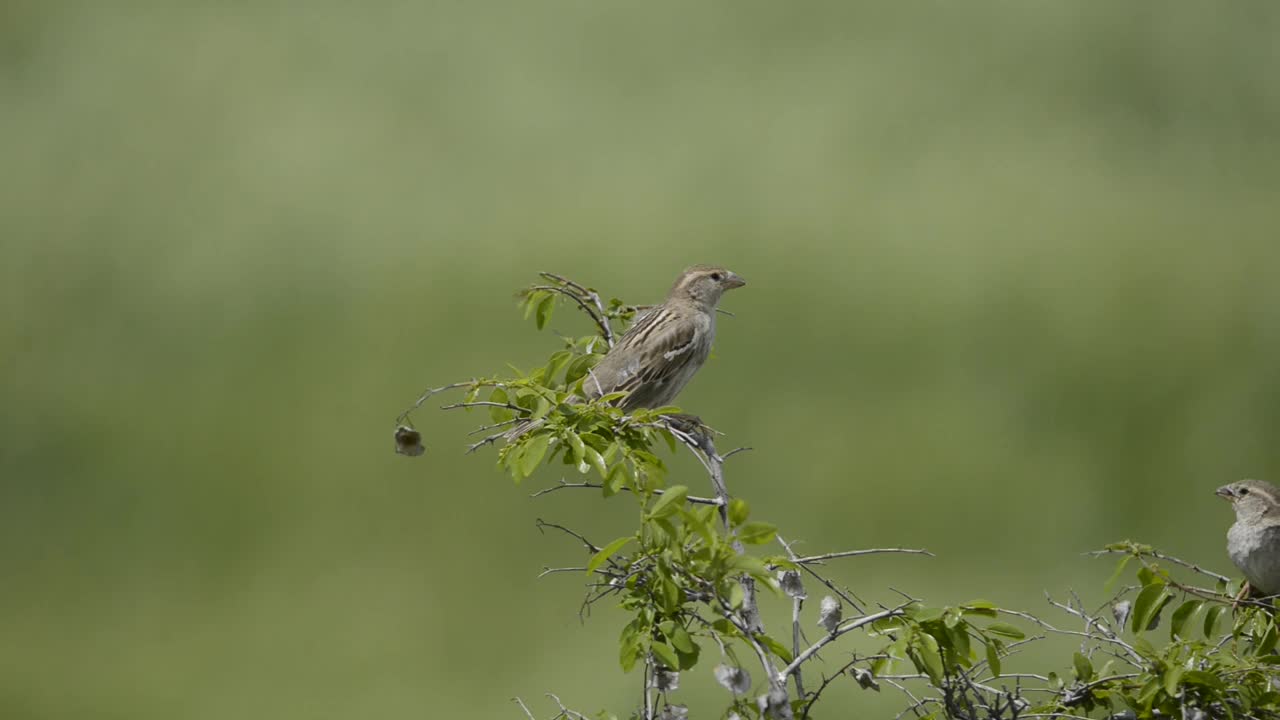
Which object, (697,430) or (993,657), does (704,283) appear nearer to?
(697,430)

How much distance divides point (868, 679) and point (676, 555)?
20.9 inches

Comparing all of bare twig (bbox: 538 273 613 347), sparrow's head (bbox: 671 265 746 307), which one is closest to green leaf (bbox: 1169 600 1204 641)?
bare twig (bbox: 538 273 613 347)

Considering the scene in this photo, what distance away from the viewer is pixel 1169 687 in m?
1.91

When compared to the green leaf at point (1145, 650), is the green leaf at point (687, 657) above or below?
below

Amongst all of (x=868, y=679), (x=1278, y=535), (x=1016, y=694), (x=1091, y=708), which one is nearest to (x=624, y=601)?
(x=868, y=679)

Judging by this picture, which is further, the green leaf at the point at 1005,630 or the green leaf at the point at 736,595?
the green leaf at the point at 1005,630

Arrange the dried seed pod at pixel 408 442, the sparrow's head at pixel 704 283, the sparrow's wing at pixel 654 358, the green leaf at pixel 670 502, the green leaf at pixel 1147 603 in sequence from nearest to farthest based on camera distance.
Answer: the green leaf at pixel 670 502 → the green leaf at pixel 1147 603 → the dried seed pod at pixel 408 442 → the sparrow's wing at pixel 654 358 → the sparrow's head at pixel 704 283

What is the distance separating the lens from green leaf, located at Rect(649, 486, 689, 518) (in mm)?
1702

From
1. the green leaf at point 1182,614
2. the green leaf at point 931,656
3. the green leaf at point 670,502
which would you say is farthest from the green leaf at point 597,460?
the green leaf at point 1182,614

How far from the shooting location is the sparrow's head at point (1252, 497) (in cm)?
273

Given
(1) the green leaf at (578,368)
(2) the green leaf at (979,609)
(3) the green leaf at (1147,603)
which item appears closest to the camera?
(2) the green leaf at (979,609)

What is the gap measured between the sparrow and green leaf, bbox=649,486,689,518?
165cm

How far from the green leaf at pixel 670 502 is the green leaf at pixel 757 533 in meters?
0.11

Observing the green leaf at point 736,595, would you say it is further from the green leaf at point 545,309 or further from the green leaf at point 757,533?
the green leaf at point 545,309
